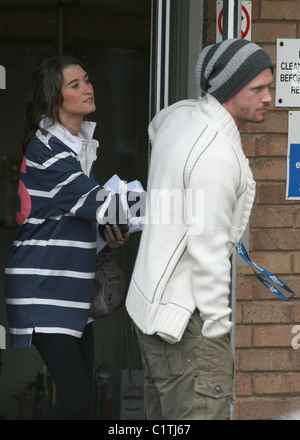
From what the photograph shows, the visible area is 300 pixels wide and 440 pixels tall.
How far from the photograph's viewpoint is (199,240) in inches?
108

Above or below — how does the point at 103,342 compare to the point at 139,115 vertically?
below

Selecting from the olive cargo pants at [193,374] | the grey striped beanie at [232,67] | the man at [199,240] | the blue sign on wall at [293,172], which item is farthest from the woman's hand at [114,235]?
the blue sign on wall at [293,172]

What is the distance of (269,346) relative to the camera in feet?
13.5

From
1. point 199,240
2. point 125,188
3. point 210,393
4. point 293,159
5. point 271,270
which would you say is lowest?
point 210,393

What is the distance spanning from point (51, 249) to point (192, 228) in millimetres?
807

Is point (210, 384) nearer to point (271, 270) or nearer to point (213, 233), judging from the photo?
point (213, 233)

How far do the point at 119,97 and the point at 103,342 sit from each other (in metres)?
1.54

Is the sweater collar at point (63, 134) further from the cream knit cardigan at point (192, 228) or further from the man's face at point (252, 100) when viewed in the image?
the man's face at point (252, 100)

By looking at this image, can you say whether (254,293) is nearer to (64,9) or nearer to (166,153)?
(166,153)

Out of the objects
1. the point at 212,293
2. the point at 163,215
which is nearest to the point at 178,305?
the point at 212,293

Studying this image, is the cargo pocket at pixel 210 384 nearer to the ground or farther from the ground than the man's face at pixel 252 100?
nearer to the ground

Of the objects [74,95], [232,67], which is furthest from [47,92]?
[232,67]

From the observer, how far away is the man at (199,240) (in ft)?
9.06

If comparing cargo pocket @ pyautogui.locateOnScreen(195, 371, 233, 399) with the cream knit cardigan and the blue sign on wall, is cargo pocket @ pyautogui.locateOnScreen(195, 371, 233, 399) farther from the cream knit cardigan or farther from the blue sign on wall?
the blue sign on wall
